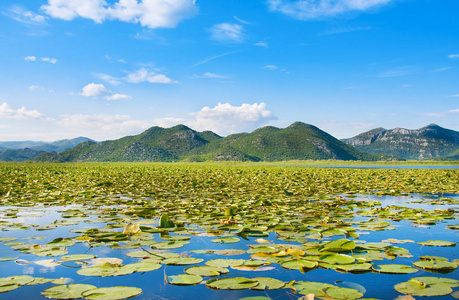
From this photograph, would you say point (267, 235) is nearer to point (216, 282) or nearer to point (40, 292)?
point (216, 282)

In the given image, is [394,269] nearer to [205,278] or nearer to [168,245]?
[205,278]

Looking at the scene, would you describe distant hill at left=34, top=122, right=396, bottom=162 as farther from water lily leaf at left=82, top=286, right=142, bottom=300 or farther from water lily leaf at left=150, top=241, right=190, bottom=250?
water lily leaf at left=82, top=286, right=142, bottom=300

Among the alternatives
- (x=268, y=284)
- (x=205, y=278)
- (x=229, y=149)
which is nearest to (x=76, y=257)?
(x=205, y=278)

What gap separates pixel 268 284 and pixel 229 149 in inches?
6098

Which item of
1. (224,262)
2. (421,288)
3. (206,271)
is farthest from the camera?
(224,262)

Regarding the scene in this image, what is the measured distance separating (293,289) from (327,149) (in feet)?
543

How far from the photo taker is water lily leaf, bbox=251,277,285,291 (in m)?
2.53

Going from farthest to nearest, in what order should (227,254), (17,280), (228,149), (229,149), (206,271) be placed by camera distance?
(228,149), (229,149), (227,254), (206,271), (17,280)

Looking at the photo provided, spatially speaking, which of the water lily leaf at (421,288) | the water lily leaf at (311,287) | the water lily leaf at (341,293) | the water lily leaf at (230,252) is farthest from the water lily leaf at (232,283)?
the water lily leaf at (421,288)

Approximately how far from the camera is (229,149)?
15750 centimetres

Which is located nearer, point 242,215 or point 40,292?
point 40,292

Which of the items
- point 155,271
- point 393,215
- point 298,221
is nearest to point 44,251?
point 155,271

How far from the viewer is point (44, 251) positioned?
3652 mm

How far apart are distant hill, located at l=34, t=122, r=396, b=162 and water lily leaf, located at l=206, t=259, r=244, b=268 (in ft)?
458
